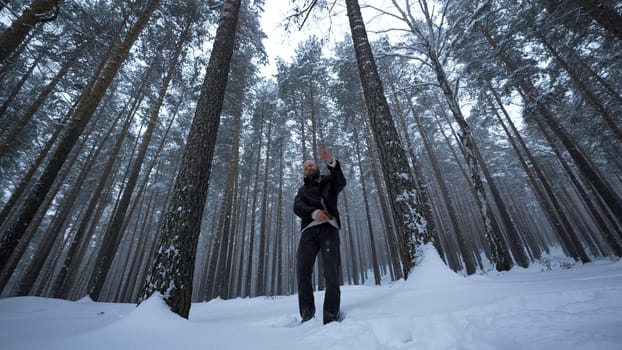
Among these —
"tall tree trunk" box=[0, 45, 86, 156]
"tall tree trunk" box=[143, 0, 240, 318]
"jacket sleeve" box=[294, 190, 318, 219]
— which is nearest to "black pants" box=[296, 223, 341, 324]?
"jacket sleeve" box=[294, 190, 318, 219]

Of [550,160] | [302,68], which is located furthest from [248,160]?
[550,160]

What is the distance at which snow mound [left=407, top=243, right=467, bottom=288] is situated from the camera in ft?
8.73

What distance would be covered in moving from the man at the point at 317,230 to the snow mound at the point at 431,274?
3.33 ft

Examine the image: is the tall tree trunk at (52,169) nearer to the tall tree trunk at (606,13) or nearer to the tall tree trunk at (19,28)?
the tall tree trunk at (19,28)

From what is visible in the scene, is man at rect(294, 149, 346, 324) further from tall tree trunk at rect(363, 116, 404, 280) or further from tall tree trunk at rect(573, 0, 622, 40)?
tall tree trunk at rect(363, 116, 404, 280)

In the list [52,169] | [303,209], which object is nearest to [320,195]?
[303,209]

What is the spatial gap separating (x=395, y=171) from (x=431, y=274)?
152 centimetres

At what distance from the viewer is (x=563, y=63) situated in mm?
10305

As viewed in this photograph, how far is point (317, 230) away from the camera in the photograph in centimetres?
283

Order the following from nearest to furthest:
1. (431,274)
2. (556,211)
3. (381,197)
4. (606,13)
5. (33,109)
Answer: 1. (431,274)
2. (606,13)
3. (33,109)
4. (556,211)
5. (381,197)

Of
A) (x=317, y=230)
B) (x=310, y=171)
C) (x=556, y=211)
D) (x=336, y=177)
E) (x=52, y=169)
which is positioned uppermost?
(x=556, y=211)

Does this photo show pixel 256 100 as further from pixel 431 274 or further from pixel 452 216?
pixel 431 274

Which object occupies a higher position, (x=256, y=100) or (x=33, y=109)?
(x=256, y=100)

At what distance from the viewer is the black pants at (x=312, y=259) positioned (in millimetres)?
2557
